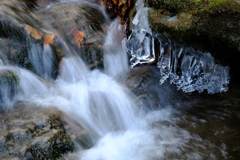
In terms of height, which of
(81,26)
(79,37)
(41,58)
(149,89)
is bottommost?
(149,89)

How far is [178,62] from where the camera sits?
6.87 metres

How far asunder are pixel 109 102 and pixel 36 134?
62.2 inches

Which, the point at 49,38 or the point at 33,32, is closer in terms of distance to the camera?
the point at 33,32

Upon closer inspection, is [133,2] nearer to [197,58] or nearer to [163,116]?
[197,58]

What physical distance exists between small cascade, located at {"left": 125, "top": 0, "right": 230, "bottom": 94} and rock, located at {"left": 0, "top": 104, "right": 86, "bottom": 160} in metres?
2.12

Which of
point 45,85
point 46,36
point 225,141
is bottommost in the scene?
point 225,141

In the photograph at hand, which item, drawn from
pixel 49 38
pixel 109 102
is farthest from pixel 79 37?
pixel 109 102

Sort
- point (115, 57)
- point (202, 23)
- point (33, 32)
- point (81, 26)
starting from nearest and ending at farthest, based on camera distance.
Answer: point (202, 23)
point (33, 32)
point (115, 57)
point (81, 26)

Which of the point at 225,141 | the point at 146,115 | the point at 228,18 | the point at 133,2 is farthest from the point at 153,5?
the point at 225,141

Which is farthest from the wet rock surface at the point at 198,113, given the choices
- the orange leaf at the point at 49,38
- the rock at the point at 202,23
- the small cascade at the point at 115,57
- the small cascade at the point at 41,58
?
the orange leaf at the point at 49,38

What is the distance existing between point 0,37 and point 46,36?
762 millimetres

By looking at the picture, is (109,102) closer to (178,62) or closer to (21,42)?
(178,62)

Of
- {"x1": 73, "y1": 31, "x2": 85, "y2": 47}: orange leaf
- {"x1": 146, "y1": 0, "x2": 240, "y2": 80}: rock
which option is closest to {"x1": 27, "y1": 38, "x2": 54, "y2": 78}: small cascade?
{"x1": 73, "y1": 31, "x2": 85, "y2": 47}: orange leaf

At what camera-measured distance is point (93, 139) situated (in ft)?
18.3
